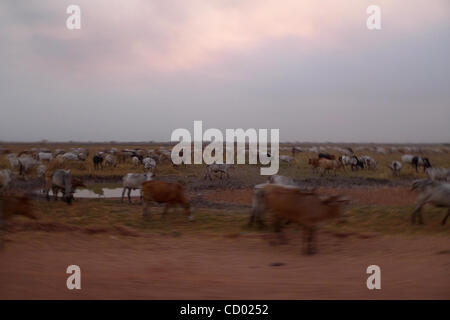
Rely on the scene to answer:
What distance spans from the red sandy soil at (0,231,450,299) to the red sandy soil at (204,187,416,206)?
9367 mm

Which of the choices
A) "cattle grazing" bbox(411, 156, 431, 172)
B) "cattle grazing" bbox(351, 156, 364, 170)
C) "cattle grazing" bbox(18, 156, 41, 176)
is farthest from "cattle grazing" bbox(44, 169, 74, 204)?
"cattle grazing" bbox(411, 156, 431, 172)

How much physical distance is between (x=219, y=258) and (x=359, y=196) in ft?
47.5

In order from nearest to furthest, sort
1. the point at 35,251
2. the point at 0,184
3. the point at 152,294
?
the point at 152,294 → the point at 35,251 → the point at 0,184

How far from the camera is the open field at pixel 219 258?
17.3ft

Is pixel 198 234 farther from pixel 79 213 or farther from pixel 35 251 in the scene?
pixel 79 213

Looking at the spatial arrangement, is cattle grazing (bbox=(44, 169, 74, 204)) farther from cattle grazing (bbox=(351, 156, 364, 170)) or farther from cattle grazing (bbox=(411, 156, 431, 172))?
cattle grazing (bbox=(411, 156, 431, 172))

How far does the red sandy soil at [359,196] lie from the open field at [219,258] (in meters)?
5.21

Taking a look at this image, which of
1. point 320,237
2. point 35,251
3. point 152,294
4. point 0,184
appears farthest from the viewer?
point 0,184

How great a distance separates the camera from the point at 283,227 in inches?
402

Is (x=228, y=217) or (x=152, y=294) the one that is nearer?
(x=152, y=294)

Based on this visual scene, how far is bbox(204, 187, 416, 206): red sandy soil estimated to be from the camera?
58.6ft

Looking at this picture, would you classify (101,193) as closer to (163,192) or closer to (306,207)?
(163,192)

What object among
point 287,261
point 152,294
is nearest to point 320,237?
point 287,261
